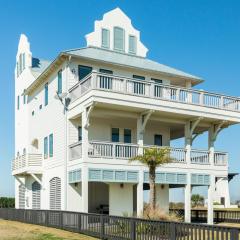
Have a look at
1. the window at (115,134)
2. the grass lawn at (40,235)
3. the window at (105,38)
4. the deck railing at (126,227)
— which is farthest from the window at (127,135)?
the grass lawn at (40,235)

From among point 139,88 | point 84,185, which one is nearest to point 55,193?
point 84,185

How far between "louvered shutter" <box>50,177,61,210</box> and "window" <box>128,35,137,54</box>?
1115 centimetres

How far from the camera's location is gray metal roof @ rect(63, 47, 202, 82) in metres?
28.2

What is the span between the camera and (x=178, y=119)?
2856 cm

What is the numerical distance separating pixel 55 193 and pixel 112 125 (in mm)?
5663

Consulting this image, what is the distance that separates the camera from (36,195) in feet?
107

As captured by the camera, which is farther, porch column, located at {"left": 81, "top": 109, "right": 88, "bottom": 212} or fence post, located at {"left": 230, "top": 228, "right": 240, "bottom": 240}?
porch column, located at {"left": 81, "top": 109, "right": 88, "bottom": 212}

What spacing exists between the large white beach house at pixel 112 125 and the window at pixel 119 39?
2.9 inches

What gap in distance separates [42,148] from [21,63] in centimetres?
999

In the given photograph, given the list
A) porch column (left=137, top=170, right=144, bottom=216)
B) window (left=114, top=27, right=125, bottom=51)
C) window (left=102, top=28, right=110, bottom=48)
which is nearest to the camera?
porch column (left=137, top=170, right=144, bottom=216)

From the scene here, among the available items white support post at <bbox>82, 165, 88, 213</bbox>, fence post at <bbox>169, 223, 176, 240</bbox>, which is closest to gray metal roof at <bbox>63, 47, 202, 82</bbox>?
white support post at <bbox>82, 165, 88, 213</bbox>

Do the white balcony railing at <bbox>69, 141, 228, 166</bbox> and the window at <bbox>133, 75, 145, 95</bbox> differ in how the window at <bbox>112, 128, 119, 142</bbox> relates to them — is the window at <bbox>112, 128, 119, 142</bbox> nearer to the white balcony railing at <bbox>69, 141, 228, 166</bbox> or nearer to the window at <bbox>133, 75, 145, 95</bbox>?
the white balcony railing at <bbox>69, 141, 228, 166</bbox>

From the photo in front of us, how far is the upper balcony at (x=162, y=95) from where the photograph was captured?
24419mm

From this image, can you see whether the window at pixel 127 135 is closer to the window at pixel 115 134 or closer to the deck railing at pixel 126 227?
the window at pixel 115 134
